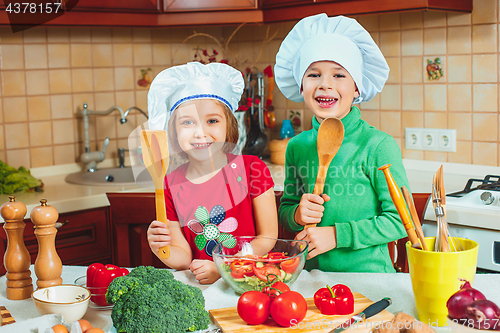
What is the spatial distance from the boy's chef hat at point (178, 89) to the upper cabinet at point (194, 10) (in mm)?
844

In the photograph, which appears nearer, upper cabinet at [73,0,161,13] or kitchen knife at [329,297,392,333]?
kitchen knife at [329,297,392,333]

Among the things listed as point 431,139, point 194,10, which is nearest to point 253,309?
point 431,139

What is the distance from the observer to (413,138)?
194 cm

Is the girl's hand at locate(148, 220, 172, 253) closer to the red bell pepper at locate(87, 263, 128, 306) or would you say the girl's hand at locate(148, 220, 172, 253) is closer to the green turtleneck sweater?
the red bell pepper at locate(87, 263, 128, 306)

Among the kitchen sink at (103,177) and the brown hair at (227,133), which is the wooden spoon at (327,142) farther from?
the kitchen sink at (103,177)

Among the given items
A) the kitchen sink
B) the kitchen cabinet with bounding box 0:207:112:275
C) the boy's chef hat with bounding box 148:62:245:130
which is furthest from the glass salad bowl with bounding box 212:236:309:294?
the kitchen sink

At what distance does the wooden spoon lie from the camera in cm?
94

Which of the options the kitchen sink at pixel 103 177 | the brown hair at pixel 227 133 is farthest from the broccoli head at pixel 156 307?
the kitchen sink at pixel 103 177

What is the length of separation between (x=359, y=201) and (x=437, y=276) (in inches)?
14.6

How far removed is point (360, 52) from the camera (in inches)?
42.4

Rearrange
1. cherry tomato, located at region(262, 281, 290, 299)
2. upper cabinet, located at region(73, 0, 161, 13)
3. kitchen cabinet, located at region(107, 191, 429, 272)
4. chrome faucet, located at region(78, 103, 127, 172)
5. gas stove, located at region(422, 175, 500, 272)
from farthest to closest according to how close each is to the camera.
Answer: chrome faucet, located at region(78, 103, 127, 172) → upper cabinet, located at region(73, 0, 161, 13) → kitchen cabinet, located at region(107, 191, 429, 272) → gas stove, located at region(422, 175, 500, 272) → cherry tomato, located at region(262, 281, 290, 299)

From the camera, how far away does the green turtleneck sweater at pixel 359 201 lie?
3.26ft

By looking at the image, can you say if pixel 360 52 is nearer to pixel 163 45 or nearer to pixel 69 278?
pixel 69 278

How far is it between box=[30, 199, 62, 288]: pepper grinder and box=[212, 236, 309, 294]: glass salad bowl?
28 cm
